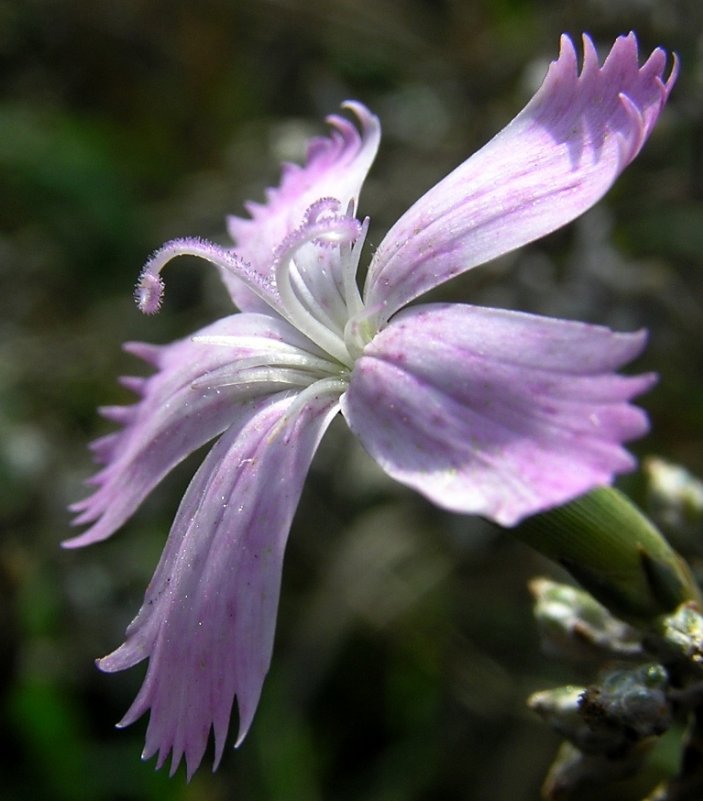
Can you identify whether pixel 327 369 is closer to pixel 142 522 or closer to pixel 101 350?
pixel 142 522

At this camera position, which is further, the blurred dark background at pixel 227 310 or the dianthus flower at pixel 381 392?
the blurred dark background at pixel 227 310

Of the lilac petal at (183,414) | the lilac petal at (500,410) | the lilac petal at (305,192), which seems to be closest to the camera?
the lilac petal at (500,410)

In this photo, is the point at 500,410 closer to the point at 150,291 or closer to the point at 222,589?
the point at 222,589

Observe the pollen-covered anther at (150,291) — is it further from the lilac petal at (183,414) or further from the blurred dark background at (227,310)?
the blurred dark background at (227,310)

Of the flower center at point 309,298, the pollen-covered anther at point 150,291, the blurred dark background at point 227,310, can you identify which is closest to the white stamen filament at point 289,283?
the flower center at point 309,298

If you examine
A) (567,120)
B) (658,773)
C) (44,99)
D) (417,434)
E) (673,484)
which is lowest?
(658,773)

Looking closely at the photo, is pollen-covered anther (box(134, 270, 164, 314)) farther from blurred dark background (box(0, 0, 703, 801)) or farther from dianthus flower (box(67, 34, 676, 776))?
blurred dark background (box(0, 0, 703, 801))

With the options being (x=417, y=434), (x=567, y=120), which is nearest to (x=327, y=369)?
(x=417, y=434)

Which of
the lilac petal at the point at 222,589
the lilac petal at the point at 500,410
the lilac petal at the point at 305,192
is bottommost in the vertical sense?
the lilac petal at the point at 222,589
